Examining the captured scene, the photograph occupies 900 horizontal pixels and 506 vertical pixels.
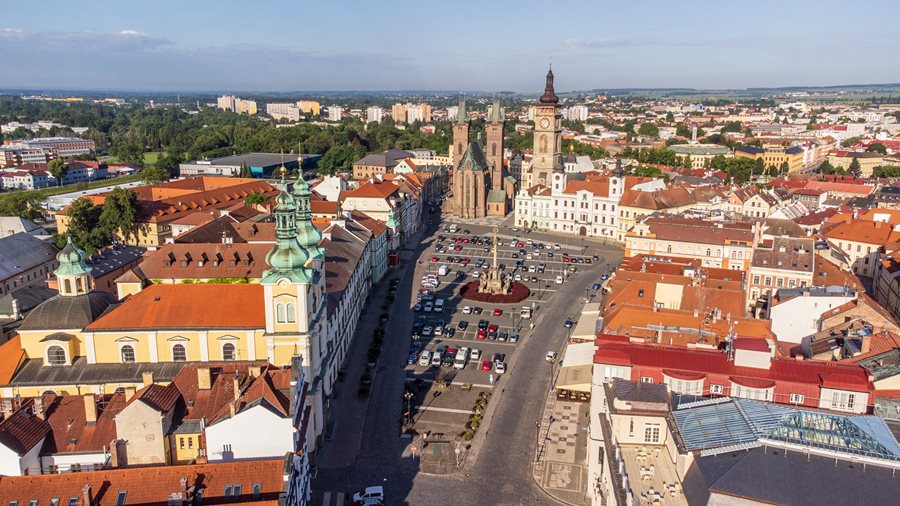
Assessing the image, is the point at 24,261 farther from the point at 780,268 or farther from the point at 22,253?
the point at 780,268

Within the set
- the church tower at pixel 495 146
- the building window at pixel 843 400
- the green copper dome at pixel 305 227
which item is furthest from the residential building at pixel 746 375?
the church tower at pixel 495 146

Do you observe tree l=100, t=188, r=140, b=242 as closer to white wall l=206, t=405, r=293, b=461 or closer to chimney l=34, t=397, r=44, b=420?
chimney l=34, t=397, r=44, b=420

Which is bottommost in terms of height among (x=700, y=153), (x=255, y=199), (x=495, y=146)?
(x=255, y=199)

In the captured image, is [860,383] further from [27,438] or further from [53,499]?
[27,438]

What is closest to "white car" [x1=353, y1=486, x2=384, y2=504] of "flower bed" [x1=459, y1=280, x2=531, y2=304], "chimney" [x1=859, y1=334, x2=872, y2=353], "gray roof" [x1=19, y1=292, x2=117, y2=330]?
"gray roof" [x1=19, y1=292, x2=117, y2=330]

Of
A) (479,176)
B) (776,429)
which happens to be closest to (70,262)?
(776,429)

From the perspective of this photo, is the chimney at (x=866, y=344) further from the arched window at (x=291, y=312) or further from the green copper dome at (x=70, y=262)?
the green copper dome at (x=70, y=262)
